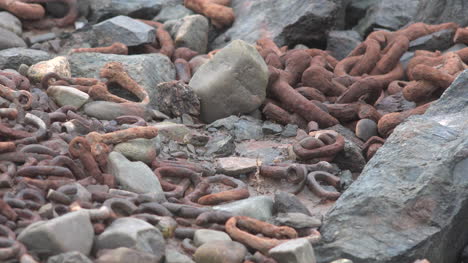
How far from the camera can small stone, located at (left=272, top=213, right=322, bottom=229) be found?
4.44 metres

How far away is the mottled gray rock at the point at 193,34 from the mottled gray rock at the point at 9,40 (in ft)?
5.50

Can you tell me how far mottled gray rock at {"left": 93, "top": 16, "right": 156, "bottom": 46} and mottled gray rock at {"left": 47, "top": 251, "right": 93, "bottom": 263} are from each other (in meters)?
4.71

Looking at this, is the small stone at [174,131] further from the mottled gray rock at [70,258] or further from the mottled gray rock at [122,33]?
the mottled gray rock at [70,258]

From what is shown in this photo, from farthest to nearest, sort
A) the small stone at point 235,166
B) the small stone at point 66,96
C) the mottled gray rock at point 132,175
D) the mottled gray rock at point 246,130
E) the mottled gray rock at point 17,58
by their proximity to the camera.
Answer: the mottled gray rock at point 17,58, the mottled gray rock at point 246,130, the small stone at point 66,96, the small stone at point 235,166, the mottled gray rock at point 132,175

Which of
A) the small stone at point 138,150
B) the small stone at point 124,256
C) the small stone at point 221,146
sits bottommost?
the small stone at point 221,146

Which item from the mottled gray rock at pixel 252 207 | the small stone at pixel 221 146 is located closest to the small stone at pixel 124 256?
the mottled gray rock at pixel 252 207

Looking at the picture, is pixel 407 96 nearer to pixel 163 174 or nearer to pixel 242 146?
pixel 242 146

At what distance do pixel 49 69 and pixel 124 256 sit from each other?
3.23m

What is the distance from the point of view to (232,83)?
6.52 meters

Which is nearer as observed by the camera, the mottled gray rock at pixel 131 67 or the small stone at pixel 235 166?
the small stone at pixel 235 166

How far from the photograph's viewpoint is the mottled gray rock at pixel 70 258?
355 cm

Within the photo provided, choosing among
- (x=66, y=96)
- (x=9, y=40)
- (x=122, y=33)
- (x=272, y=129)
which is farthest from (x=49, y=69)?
(x=272, y=129)

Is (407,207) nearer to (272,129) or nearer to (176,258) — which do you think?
(176,258)

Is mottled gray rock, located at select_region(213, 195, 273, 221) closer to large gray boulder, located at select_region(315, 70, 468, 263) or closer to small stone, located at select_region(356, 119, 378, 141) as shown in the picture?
large gray boulder, located at select_region(315, 70, 468, 263)
